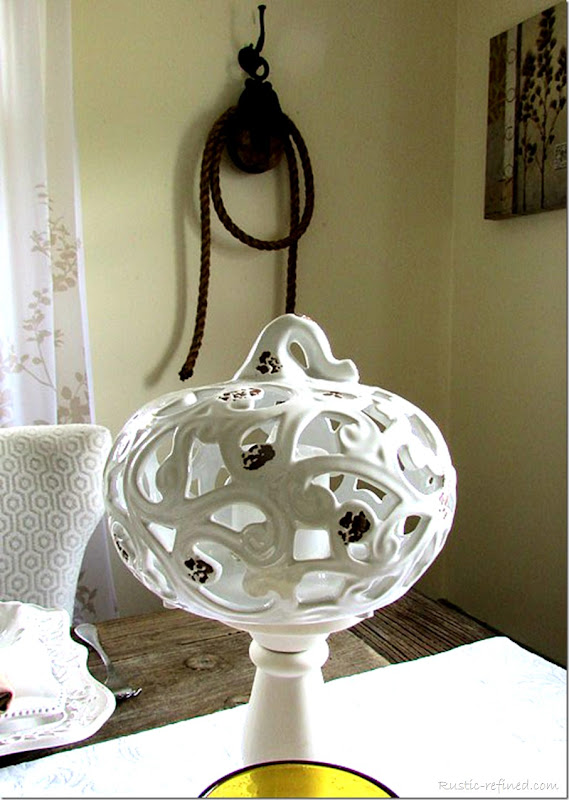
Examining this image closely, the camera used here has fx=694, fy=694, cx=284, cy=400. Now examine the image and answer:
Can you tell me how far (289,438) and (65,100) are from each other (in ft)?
4.05

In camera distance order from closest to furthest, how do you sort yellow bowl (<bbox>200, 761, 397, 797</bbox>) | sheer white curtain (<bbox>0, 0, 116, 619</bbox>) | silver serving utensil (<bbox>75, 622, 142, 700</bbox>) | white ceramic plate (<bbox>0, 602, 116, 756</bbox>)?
yellow bowl (<bbox>200, 761, 397, 797</bbox>)
white ceramic plate (<bbox>0, 602, 116, 756</bbox>)
silver serving utensil (<bbox>75, 622, 142, 700</bbox>)
sheer white curtain (<bbox>0, 0, 116, 619</bbox>)

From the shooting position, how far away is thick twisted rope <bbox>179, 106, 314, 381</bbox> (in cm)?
158

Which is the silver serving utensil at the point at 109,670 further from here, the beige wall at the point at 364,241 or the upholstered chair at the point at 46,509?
the beige wall at the point at 364,241

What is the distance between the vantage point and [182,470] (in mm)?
430

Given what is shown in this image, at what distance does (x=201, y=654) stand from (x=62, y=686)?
0.56 feet

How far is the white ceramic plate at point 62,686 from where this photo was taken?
1.99ft

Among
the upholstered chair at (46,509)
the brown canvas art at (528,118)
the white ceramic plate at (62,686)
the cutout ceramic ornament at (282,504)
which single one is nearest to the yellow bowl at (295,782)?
the cutout ceramic ornament at (282,504)

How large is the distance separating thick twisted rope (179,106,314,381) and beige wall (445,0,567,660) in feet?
1.62

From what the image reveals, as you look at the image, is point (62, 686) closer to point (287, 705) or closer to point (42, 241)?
point (287, 705)

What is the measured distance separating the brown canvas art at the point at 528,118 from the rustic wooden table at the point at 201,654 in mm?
1044

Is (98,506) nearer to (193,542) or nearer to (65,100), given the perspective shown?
(193,542)

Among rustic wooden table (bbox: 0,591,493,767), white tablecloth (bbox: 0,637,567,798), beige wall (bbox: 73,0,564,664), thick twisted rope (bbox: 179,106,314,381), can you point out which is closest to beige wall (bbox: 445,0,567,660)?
beige wall (bbox: 73,0,564,664)

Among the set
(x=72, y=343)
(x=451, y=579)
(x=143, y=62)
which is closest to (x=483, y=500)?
(x=451, y=579)

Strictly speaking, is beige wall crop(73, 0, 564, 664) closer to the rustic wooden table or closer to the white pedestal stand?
the rustic wooden table
